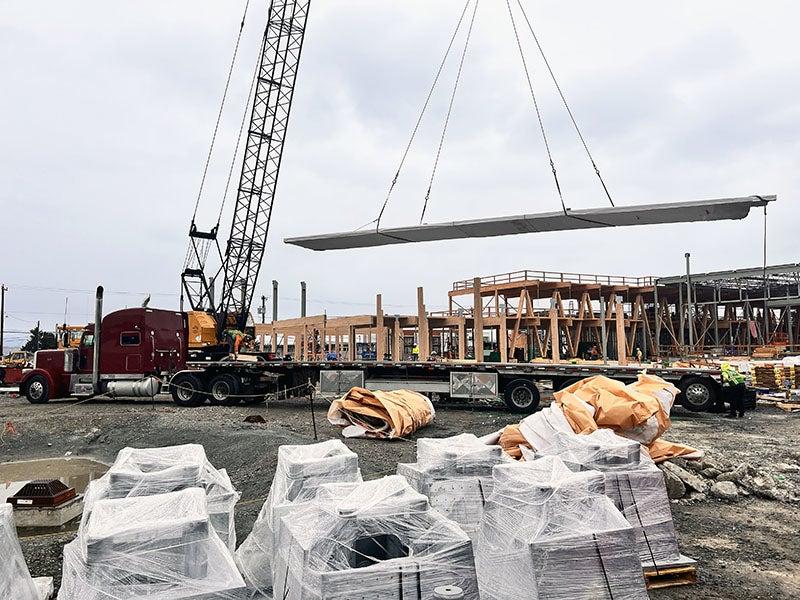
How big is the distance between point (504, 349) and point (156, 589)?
69.1 feet

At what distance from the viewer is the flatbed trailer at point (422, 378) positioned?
16266 mm

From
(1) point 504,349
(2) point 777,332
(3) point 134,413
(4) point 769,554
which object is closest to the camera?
(4) point 769,554

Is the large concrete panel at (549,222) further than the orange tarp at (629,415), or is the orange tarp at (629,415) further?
the large concrete panel at (549,222)

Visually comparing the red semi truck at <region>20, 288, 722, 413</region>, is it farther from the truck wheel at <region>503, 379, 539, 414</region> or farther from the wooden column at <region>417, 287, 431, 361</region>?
the wooden column at <region>417, 287, 431, 361</region>

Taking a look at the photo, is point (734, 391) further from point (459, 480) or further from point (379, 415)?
point (459, 480)

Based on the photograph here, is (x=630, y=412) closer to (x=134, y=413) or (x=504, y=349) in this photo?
(x=134, y=413)

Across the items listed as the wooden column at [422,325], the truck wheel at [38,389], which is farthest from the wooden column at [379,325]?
the truck wheel at [38,389]

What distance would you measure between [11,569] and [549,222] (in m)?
9.32

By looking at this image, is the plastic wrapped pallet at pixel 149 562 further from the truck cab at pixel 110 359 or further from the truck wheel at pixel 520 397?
the truck cab at pixel 110 359

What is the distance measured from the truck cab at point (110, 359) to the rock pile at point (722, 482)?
16007 millimetres

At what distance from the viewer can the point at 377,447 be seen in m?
11.5

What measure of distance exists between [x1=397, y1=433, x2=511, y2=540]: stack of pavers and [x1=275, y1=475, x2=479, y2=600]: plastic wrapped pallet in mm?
1244

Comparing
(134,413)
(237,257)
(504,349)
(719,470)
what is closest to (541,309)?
(504,349)

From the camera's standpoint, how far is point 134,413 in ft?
53.0
